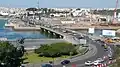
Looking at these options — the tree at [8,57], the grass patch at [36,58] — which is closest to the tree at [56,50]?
the grass patch at [36,58]

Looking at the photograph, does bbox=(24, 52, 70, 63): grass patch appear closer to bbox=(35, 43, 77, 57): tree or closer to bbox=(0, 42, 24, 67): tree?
bbox=(35, 43, 77, 57): tree

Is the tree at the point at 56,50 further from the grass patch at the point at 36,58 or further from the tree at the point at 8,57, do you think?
the tree at the point at 8,57

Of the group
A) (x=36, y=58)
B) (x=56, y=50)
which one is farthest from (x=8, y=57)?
(x=56, y=50)

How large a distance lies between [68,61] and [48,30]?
142 feet

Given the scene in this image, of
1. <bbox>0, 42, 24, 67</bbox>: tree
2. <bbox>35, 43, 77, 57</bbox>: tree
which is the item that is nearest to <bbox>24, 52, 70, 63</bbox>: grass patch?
<bbox>35, 43, 77, 57</bbox>: tree

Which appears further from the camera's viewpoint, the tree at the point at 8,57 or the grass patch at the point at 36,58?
the grass patch at the point at 36,58

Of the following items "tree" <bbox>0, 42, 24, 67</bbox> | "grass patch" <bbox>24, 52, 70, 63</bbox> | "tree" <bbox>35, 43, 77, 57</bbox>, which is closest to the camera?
"tree" <bbox>0, 42, 24, 67</bbox>

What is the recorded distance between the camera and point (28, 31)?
77.8 metres

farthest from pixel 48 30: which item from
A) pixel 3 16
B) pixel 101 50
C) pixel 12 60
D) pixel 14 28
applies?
pixel 3 16

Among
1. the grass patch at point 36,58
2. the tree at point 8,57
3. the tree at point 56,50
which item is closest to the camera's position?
the tree at point 8,57

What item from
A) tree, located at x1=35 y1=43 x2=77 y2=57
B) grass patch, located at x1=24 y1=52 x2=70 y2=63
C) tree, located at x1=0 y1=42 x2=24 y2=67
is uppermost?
tree, located at x1=0 y1=42 x2=24 y2=67

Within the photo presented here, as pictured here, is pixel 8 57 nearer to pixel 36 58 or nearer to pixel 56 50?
pixel 36 58

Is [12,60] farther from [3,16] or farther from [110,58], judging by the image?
[3,16]

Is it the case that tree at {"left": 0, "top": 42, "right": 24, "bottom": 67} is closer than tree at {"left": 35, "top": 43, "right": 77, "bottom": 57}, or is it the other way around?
tree at {"left": 0, "top": 42, "right": 24, "bottom": 67}
